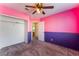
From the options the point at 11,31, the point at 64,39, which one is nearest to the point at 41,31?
the point at 64,39

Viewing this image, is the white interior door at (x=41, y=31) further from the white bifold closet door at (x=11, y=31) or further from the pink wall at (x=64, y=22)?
the white bifold closet door at (x=11, y=31)

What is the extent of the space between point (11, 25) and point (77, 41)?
130cm

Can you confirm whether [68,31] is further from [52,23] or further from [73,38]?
[52,23]

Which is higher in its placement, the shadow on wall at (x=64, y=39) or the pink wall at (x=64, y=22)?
the pink wall at (x=64, y=22)

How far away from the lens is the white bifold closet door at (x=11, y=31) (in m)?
1.56

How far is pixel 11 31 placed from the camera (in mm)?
1794

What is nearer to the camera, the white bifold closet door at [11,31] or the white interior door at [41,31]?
the white bifold closet door at [11,31]

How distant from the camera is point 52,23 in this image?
1.76 m

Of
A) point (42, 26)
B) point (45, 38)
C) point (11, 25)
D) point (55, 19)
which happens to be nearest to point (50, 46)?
point (45, 38)

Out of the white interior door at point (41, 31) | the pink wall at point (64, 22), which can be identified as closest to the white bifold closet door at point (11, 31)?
the white interior door at point (41, 31)

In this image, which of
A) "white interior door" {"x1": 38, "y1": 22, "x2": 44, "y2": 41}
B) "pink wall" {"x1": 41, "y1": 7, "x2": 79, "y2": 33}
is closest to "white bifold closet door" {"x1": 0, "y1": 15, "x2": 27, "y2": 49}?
"white interior door" {"x1": 38, "y1": 22, "x2": 44, "y2": 41}

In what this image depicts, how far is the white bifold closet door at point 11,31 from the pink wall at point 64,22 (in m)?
0.59

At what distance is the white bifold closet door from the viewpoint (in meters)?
1.56

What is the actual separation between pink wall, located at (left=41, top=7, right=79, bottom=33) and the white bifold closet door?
0.59 m
